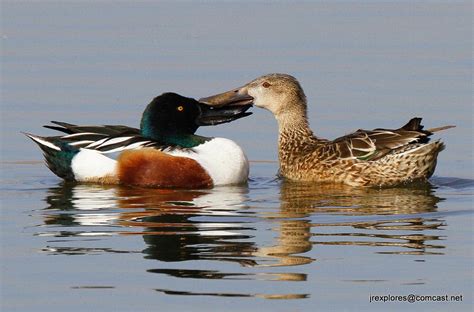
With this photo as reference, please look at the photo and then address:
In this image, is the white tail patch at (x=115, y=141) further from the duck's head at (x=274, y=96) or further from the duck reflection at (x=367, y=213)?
the duck reflection at (x=367, y=213)

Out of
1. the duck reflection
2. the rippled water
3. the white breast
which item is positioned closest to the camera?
the rippled water

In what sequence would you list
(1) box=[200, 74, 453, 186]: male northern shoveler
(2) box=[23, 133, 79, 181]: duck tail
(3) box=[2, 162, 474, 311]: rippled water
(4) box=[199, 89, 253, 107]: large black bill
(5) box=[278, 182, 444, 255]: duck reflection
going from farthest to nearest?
(4) box=[199, 89, 253, 107]: large black bill < (2) box=[23, 133, 79, 181]: duck tail < (1) box=[200, 74, 453, 186]: male northern shoveler < (5) box=[278, 182, 444, 255]: duck reflection < (3) box=[2, 162, 474, 311]: rippled water

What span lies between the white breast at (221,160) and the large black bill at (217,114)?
50 centimetres

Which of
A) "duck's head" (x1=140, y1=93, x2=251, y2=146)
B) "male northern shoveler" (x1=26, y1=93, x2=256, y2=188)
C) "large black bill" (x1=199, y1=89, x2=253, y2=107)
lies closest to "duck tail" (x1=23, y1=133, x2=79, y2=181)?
"male northern shoveler" (x1=26, y1=93, x2=256, y2=188)

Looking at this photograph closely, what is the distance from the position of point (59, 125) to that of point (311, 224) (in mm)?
3599

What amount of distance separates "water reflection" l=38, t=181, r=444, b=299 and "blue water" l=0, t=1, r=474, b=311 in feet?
0.06

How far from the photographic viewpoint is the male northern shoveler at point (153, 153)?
12.4 metres

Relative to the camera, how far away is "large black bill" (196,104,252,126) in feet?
43.4

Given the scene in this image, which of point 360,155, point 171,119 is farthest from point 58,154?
point 360,155

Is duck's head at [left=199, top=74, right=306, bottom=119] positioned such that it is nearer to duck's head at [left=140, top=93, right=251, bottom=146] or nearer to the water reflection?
duck's head at [left=140, top=93, right=251, bottom=146]

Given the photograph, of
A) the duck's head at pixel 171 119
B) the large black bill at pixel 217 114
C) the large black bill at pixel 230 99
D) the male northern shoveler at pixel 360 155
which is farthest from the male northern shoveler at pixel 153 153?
the male northern shoveler at pixel 360 155

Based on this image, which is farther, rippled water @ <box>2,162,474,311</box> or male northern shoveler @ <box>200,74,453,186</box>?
male northern shoveler @ <box>200,74,453,186</box>

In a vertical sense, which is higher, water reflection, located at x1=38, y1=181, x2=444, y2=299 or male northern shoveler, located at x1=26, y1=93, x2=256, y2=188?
male northern shoveler, located at x1=26, y1=93, x2=256, y2=188

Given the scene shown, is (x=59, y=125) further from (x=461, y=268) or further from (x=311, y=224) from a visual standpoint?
(x=461, y=268)
